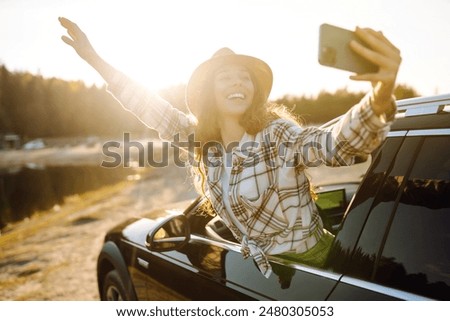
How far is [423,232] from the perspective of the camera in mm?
1441

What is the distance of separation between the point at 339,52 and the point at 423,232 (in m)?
0.66

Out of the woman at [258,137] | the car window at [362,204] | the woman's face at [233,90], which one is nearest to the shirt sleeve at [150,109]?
the woman at [258,137]

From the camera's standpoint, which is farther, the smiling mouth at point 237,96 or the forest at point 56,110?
the forest at point 56,110

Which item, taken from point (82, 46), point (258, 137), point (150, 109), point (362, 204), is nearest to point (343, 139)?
point (362, 204)

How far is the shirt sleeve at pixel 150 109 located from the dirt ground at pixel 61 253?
36 centimetres

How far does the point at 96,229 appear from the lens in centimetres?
682

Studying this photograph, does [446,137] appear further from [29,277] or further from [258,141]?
[29,277]

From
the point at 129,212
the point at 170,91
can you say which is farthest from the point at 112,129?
the point at 170,91

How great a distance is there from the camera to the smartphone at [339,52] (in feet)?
4.33

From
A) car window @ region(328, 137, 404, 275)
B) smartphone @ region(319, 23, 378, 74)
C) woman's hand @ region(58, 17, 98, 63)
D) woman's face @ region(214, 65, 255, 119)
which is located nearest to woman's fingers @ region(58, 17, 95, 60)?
woman's hand @ region(58, 17, 98, 63)

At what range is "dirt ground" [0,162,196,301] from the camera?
425 cm

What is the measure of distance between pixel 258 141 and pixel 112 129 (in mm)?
74973

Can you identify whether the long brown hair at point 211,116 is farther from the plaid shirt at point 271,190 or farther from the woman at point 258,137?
the plaid shirt at point 271,190
